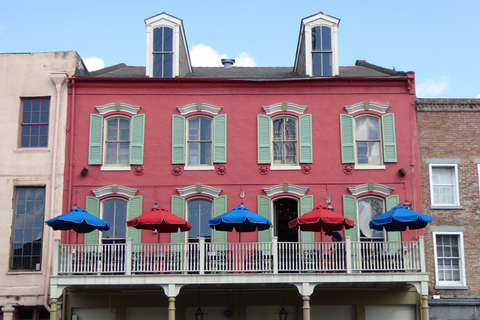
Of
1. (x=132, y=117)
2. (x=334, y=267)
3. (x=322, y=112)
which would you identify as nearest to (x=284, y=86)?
(x=322, y=112)

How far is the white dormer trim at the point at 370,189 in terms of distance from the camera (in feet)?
67.3

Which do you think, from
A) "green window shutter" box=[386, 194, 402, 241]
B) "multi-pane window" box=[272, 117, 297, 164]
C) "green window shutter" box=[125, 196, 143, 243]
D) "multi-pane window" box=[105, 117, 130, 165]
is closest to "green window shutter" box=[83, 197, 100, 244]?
"green window shutter" box=[125, 196, 143, 243]

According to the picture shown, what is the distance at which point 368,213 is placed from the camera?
20609 millimetres

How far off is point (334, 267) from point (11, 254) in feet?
33.3

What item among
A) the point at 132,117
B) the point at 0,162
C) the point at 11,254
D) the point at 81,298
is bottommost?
the point at 81,298

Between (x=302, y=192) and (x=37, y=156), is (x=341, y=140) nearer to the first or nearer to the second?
(x=302, y=192)

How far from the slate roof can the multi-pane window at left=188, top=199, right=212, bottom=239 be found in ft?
14.5

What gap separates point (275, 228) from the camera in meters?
20.5

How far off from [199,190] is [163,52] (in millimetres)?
5176

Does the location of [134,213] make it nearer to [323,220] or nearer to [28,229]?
[28,229]

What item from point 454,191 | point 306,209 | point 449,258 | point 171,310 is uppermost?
point 454,191

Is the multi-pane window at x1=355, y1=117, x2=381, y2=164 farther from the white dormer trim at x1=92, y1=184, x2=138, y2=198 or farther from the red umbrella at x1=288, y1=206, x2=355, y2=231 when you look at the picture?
the white dormer trim at x1=92, y1=184, x2=138, y2=198

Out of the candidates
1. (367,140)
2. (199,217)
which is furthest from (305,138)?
(199,217)

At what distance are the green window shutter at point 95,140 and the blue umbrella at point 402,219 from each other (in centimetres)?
906
